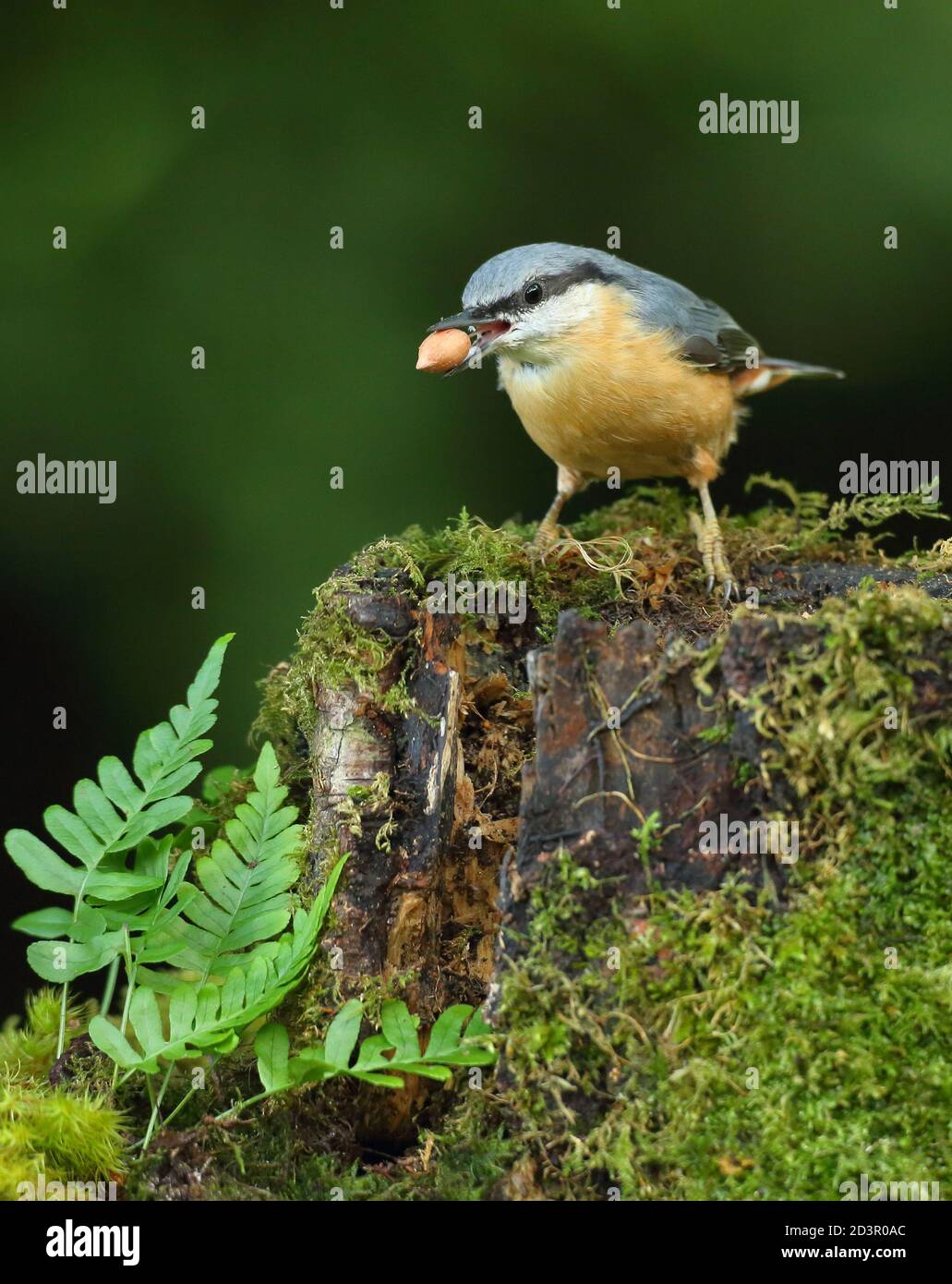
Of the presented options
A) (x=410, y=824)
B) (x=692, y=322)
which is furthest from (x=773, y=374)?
(x=410, y=824)

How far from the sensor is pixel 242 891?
6.99ft

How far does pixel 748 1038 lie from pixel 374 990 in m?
0.66

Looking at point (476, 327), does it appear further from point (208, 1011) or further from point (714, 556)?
point (208, 1011)

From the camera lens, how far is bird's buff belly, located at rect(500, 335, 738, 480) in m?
3.09

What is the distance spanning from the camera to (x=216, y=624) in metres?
4.01

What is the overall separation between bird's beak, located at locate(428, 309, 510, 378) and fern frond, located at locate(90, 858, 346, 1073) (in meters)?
1.47

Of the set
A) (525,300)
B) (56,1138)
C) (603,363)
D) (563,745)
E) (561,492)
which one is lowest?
(56,1138)

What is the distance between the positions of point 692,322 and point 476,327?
0.66 metres

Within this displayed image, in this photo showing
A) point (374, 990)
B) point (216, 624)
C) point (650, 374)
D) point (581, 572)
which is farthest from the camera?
point (216, 624)

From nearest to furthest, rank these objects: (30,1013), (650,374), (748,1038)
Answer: (748,1038)
(30,1013)
(650,374)

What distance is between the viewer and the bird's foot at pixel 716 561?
109 inches

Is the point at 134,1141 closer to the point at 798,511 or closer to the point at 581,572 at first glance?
the point at 581,572

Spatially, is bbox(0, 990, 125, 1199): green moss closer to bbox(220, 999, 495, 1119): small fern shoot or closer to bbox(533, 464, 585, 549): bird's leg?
bbox(220, 999, 495, 1119): small fern shoot
